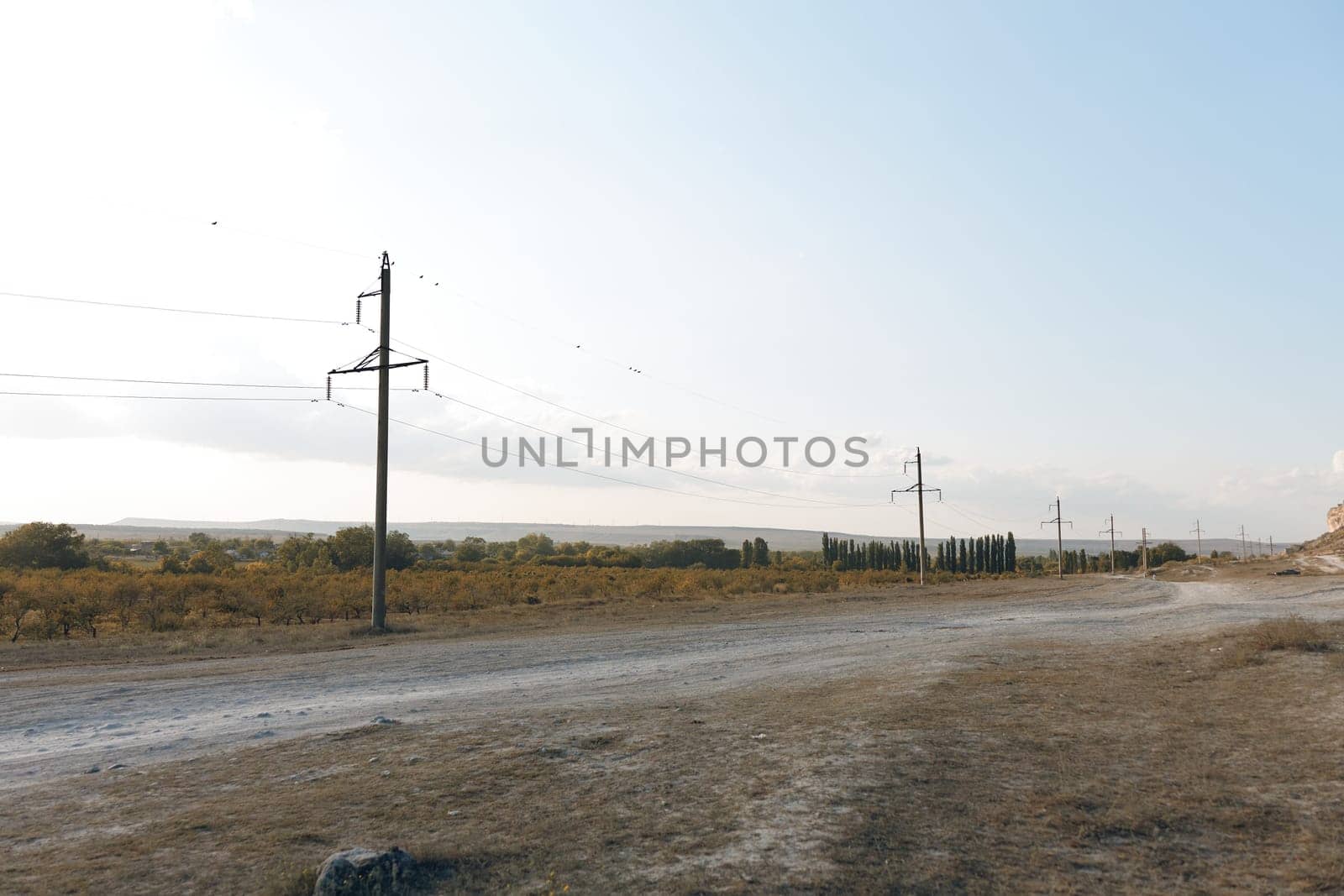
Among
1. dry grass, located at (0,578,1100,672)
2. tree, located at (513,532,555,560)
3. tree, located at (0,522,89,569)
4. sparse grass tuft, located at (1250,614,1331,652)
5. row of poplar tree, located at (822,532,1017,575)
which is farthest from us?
row of poplar tree, located at (822,532,1017,575)

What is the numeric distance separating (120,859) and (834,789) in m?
5.09

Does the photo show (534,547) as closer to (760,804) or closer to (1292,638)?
(1292,638)

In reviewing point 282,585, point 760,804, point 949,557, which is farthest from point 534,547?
point 760,804

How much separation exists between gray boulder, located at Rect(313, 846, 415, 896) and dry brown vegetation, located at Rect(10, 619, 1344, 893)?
23 cm

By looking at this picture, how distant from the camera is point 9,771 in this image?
854cm

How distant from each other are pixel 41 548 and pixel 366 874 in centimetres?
5816

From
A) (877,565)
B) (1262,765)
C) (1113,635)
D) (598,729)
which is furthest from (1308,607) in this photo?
(877,565)

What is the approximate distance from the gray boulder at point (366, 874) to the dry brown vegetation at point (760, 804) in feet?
0.76

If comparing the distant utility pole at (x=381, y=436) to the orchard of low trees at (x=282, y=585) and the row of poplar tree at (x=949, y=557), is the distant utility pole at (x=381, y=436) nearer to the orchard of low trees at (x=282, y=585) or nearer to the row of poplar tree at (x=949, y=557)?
the orchard of low trees at (x=282, y=585)

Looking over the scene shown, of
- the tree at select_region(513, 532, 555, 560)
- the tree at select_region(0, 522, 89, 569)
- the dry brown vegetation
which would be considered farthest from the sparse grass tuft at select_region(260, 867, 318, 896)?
the tree at select_region(513, 532, 555, 560)

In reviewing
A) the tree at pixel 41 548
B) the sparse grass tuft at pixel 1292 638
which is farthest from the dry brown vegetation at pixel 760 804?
the tree at pixel 41 548

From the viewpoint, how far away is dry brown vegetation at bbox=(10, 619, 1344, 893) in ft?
18.2

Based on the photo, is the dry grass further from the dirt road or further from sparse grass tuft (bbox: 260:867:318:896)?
sparse grass tuft (bbox: 260:867:318:896)

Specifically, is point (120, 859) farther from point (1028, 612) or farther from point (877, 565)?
point (877, 565)
